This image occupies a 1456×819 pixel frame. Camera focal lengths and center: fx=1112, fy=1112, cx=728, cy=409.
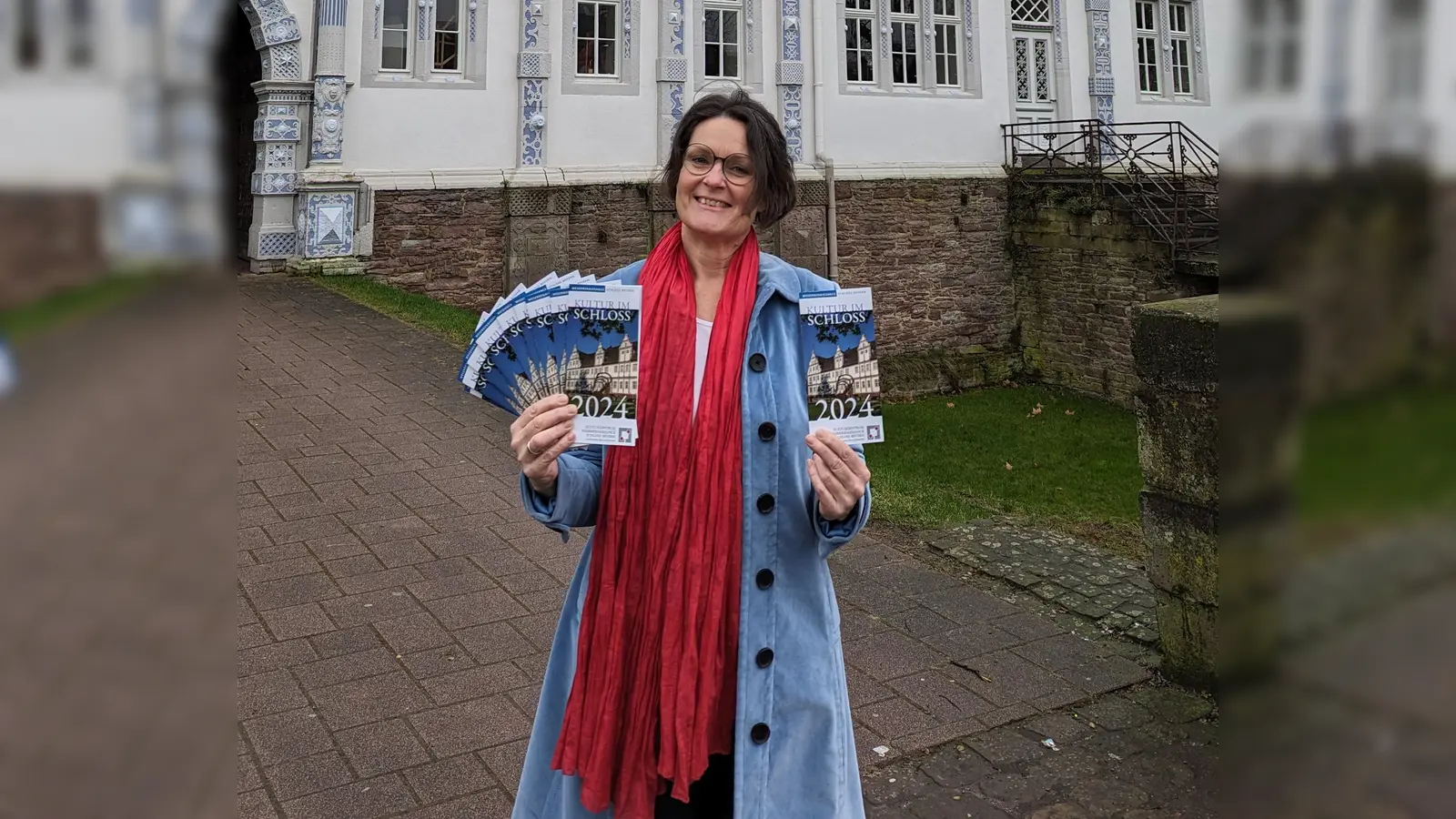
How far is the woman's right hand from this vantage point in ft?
6.01

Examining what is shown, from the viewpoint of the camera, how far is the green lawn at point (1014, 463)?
714cm

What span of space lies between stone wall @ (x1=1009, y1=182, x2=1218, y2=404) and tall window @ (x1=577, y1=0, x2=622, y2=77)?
7075 millimetres

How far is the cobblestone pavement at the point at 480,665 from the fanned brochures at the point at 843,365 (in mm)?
1748

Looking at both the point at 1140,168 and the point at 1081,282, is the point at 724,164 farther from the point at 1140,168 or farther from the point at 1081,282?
the point at 1140,168

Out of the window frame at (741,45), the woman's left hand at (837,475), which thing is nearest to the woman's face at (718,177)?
the woman's left hand at (837,475)

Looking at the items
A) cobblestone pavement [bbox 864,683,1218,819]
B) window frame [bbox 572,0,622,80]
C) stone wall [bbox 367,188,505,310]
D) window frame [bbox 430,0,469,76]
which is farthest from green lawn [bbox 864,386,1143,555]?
window frame [bbox 430,0,469,76]

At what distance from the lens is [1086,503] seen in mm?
9461

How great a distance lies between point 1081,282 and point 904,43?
4.73 meters
